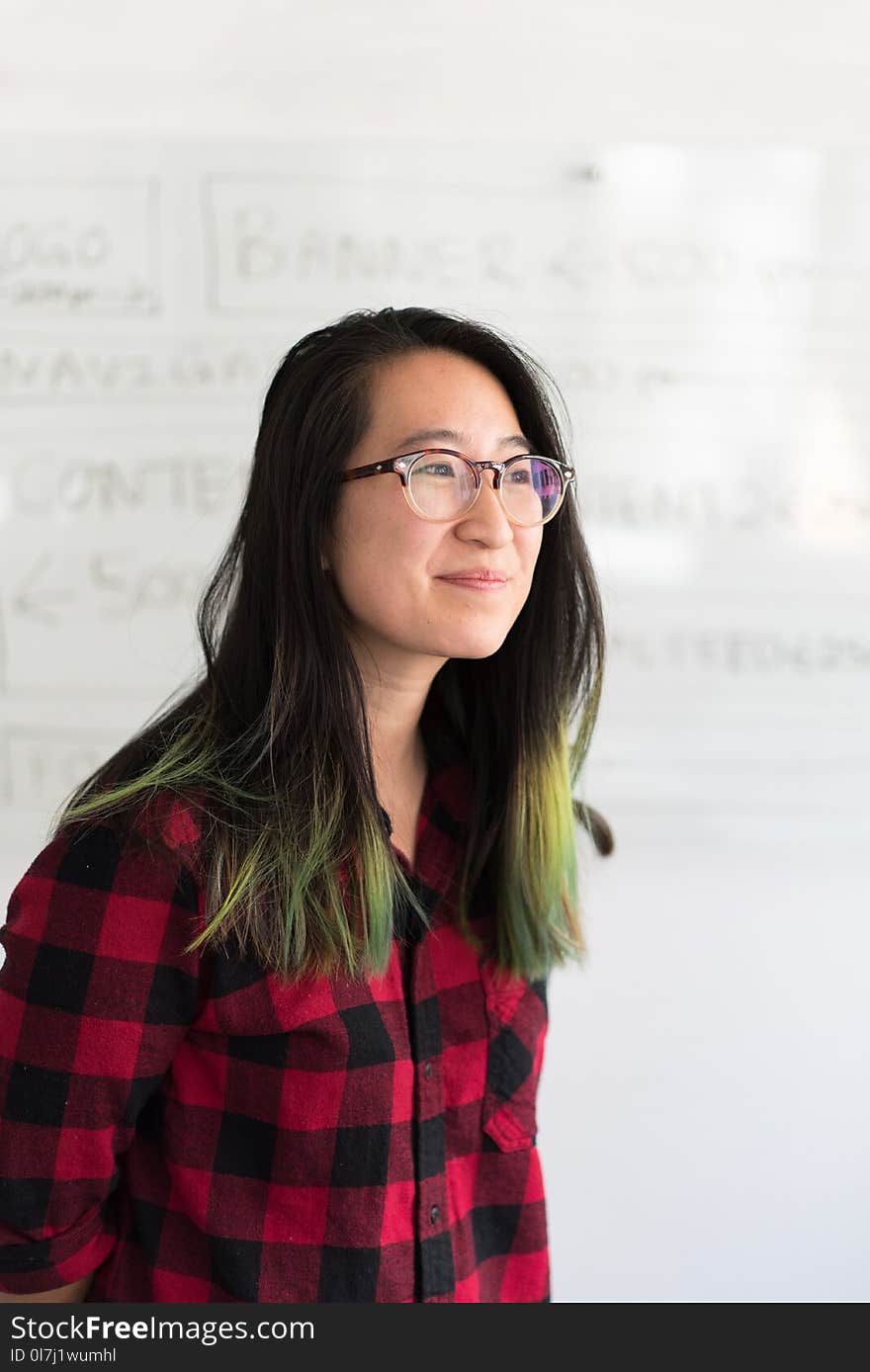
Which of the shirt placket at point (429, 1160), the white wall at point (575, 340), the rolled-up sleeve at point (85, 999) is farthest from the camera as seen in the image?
the white wall at point (575, 340)

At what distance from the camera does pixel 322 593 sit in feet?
2.74

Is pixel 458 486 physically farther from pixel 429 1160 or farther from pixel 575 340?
pixel 575 340

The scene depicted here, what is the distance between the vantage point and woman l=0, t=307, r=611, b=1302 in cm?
77

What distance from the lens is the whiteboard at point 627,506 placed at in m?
1.40

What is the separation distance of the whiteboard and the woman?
56 cm

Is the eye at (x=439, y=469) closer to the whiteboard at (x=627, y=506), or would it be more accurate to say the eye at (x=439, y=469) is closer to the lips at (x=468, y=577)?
the lips at (x=468, y=577)

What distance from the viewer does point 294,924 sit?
81 cm

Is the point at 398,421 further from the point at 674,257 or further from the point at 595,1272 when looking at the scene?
the point at 595,1272

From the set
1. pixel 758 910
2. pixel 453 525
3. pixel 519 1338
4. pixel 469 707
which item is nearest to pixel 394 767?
pixel 469 707

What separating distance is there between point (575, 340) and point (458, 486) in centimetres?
70

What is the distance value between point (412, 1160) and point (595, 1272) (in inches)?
36.1

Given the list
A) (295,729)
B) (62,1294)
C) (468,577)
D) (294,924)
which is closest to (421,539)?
(468,577)

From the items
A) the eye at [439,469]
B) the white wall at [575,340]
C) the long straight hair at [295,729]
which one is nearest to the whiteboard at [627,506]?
the white wall at [575,340]

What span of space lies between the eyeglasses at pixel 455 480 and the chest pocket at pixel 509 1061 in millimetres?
413
